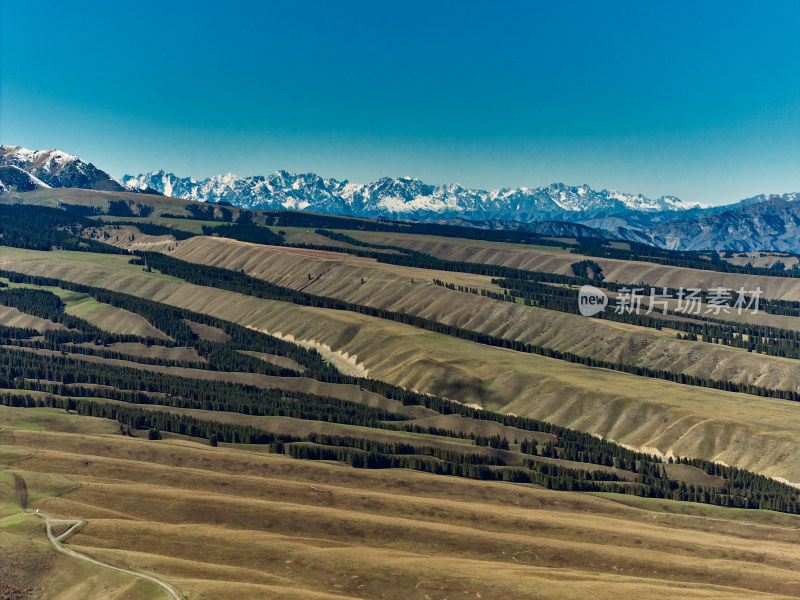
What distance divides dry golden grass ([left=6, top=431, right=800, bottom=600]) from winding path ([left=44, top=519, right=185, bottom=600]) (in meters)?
1.76

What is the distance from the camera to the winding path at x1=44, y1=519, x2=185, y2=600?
8406 cm

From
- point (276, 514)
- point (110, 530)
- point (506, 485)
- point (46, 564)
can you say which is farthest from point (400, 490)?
point (46, 564)

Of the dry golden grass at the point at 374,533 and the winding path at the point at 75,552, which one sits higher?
the winding path at the point at 75,552

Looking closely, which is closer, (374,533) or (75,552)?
(75,552)

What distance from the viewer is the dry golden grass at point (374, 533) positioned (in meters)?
93.1

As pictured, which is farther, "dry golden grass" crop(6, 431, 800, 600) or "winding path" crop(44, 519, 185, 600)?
"dry golden grass" crop(6, 431, 800, 600)

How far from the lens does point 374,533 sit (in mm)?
113375

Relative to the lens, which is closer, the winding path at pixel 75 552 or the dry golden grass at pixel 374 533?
the winding path at pixel 75 552

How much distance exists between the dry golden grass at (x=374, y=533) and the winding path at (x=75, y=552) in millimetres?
1756

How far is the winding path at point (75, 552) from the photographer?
3310 inches

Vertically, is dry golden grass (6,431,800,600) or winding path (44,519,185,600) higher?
winding path (44,519,185,600)

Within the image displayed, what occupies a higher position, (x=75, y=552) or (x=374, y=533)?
(x=75, y=552)

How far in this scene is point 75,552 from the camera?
9356cm

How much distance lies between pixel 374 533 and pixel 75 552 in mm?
44779
